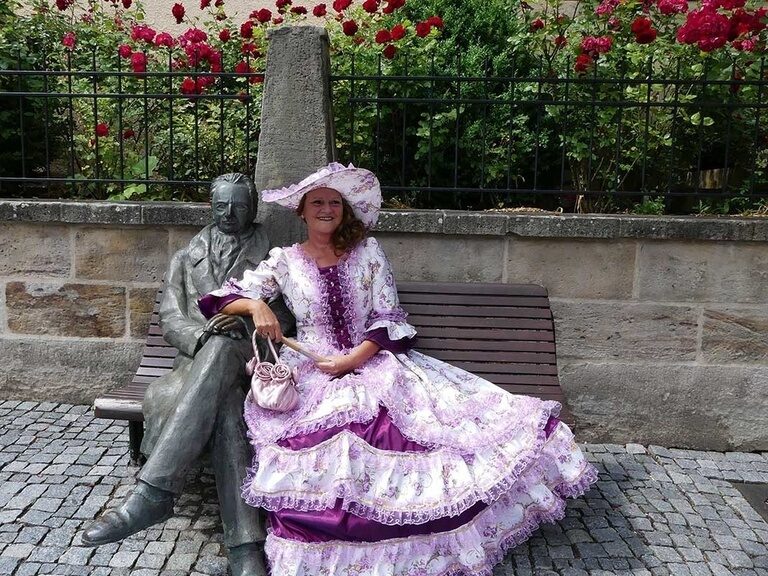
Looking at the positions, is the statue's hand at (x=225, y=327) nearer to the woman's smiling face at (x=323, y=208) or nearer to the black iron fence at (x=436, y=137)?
the woman's smiling face at (x=323, y=208)

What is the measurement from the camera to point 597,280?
14.0 ft

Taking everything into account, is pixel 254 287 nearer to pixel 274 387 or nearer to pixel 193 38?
pixel 274 387

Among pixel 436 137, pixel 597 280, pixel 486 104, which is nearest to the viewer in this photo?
pixel 597 280

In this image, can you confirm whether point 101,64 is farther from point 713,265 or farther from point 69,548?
point 713,265

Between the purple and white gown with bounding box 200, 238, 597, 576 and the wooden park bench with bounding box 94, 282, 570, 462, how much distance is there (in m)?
0.48

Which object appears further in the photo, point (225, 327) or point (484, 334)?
point (484, 334)

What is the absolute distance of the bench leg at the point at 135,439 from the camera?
12.2 feet

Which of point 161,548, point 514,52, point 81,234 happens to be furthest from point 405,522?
point 514,52

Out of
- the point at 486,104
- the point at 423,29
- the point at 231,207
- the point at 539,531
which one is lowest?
the point at 539,531

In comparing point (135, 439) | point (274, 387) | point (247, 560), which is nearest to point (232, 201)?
point (274, 387)

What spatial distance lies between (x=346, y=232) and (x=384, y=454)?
3.30 ft

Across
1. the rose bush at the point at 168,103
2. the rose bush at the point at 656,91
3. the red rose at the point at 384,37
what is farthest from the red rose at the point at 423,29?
the rose bush at the point at 656,91

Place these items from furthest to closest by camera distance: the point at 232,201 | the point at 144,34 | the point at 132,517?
1. the point at 144,34
2. the point at 232,201
3. the point at 132,517

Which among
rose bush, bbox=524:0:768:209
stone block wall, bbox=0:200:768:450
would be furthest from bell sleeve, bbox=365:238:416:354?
rose bush, bbox=524:0:768:209
